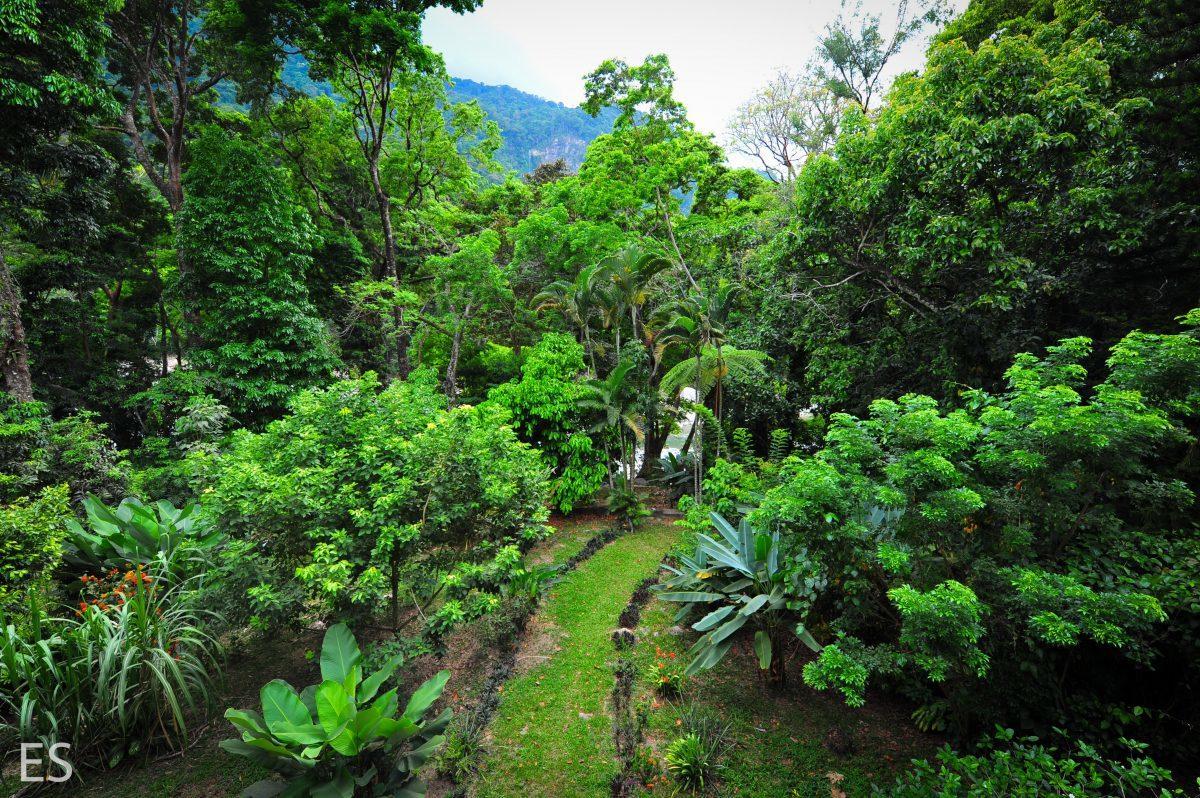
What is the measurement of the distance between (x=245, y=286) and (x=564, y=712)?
11.8 m

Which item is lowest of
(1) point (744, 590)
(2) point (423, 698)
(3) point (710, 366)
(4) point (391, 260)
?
(1) point (744, 590)

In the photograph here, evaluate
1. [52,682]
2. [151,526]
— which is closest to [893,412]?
[52,682]

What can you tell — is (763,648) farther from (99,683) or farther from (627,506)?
(627,506)

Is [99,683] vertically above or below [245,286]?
below

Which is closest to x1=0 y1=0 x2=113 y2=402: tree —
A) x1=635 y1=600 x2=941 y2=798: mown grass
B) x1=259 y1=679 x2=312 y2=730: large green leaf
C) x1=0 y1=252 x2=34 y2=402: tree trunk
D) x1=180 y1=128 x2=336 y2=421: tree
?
x1=0 y1=252 x2=34 y2=402: tree trunk

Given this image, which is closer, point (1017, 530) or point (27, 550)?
point (1017, 530)

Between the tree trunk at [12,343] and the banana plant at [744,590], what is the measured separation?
1221 cm

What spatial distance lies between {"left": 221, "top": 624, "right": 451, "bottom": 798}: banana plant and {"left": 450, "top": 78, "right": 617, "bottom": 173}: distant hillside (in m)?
74.3

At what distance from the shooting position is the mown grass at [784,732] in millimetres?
4328

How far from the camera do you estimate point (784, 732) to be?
499cm

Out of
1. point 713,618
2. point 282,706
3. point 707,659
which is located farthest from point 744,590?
point 282,706

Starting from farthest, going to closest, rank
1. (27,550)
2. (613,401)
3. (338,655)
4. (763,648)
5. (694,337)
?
(613,401) → (694,337) → (763,648) → (27,550) → (338,655)

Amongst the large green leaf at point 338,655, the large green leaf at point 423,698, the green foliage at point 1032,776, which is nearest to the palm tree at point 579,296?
the large green leaf at point 338,655

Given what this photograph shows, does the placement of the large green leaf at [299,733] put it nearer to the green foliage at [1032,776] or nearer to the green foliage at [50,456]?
the green foliage at [1032,776]
